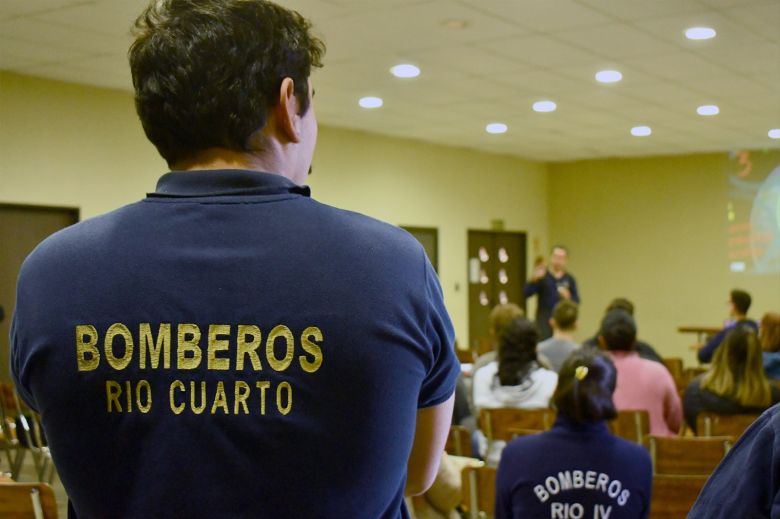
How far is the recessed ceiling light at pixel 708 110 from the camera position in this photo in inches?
404

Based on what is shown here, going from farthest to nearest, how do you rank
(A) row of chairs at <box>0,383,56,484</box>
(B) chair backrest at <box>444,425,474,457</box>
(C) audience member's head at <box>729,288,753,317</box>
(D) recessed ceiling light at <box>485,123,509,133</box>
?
(D) recessed ceiling light at <box>485,123,509,133</box> < (C) audience member's head at <box>729,288,753,317</box> < (A) row of chairs at <box>0,383,56,484</box> < (B) chair backrest at <box>444,425,474,457</box>

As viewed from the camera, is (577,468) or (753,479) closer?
(753,479)

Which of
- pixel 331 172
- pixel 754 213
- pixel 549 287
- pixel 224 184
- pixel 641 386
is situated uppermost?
pixel 331 172

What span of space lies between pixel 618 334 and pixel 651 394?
1.21 ft

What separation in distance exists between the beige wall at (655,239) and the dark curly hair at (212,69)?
13603mm

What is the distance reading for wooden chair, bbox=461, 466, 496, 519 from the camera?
11.6 feet

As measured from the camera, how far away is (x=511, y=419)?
16.5 feet

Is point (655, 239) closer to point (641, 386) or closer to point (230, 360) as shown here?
point (641, 386)

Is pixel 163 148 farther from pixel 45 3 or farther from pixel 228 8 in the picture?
pixel 45 3

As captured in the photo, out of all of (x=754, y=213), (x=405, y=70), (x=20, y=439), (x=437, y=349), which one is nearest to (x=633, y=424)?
(x=20, y=439)

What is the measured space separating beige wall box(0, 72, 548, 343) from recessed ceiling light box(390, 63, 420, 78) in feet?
8.37

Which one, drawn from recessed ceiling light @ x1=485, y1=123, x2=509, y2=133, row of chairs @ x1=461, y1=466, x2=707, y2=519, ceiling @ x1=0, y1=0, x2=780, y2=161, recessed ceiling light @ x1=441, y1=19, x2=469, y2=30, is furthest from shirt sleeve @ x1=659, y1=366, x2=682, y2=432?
recessed ceiling light @ x1=485, y1=123, x2=509, y2=133

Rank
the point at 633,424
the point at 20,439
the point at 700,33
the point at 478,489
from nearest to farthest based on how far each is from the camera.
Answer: the point at 478,489 → the point at 633,424 → the point at 20,439 → the point at 700,33

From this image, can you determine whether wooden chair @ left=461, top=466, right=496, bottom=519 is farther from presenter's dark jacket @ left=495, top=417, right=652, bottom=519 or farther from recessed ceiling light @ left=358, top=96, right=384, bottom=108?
recessed ceiling light @ left=358, top=96, right=384, bottom=108
